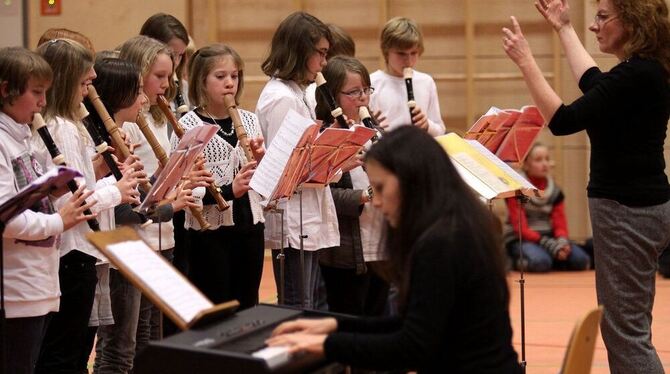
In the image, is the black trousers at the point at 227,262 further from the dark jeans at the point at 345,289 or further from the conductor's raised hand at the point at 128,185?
the conductor's raised hand at the point at 128,185

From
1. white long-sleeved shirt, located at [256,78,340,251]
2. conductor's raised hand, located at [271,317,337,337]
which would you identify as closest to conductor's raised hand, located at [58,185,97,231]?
conductor's raised hand, located at [271,317,337,337]

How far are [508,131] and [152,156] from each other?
1360mm

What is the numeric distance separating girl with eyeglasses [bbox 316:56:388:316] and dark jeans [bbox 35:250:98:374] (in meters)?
1.15

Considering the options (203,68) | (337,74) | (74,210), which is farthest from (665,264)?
(74,210)

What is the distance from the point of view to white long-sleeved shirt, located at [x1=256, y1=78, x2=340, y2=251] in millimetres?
3705

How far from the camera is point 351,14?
→ 693cm

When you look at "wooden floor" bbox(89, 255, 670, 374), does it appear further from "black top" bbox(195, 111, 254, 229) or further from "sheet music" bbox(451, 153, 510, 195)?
"black top" bbox(195, 111, 254, 229)

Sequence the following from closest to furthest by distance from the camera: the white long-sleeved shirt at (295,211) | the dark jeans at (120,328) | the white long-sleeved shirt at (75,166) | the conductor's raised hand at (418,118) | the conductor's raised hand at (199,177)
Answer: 1. the white long-sleeved shirt at (75,166)
2. the conductor's raised hand at (199,177)
3. the dark jeans at (120,328)
4. the white long-sleeved shirt at (295,211)
5. the conductor's raised hand at (418,118)

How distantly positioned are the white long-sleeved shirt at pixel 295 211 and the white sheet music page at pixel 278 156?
502 millimetres

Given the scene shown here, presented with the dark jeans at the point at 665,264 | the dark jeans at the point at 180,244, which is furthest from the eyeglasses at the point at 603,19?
the dark jeans at the point at 665,264

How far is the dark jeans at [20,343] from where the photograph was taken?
2627 mm

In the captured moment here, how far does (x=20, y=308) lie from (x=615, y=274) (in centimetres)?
176

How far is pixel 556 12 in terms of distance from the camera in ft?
10.4

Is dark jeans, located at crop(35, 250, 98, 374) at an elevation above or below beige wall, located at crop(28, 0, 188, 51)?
below
